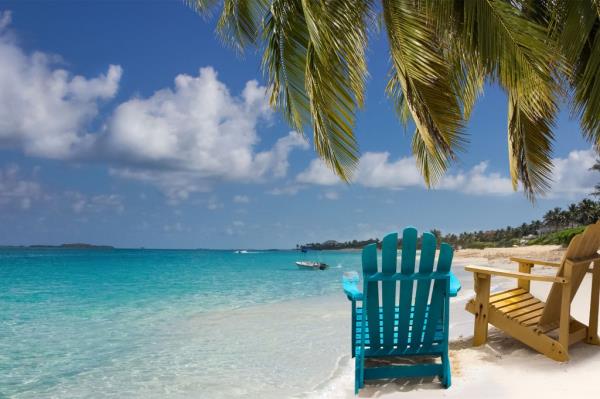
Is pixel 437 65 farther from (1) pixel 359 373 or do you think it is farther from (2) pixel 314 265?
(2) pixel 314 265

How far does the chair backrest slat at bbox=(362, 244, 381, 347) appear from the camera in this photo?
370 cm

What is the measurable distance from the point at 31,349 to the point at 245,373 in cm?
420

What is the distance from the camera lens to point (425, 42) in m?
5.93

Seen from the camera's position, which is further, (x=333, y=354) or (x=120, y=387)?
(x=333, y=354)

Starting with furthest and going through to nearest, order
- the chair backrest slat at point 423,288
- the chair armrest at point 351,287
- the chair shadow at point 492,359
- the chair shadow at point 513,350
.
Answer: the chair shadow at point 513,350
the chair shadow at point 492,359
the chair armrest at point 351,287
the chair backrest slat at point 423,288

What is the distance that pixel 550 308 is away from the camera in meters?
4.55

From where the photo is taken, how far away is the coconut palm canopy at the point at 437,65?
548 cm

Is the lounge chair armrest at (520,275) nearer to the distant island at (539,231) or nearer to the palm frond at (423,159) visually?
the palm frond at (423,159)

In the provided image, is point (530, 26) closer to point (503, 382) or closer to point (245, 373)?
point (503, 382)

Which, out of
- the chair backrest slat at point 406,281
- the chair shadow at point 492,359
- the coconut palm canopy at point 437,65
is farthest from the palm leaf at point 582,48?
the chair backrest slat at point 406,281

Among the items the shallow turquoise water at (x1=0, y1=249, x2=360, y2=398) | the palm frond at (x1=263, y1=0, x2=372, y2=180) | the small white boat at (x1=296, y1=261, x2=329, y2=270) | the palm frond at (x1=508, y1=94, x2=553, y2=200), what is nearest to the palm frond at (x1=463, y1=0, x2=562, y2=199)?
the palm frond at (x1=508, y1=94, x2=553, y2=200)

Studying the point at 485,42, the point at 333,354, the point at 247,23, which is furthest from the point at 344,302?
the point at 485,42

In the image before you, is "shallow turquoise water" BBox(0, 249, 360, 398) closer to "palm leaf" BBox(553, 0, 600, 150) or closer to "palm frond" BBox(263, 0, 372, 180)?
"palm frond" BBox(263, 0, 372, 180)

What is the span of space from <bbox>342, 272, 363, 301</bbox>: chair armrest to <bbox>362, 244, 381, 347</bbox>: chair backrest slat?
3.7 inches
